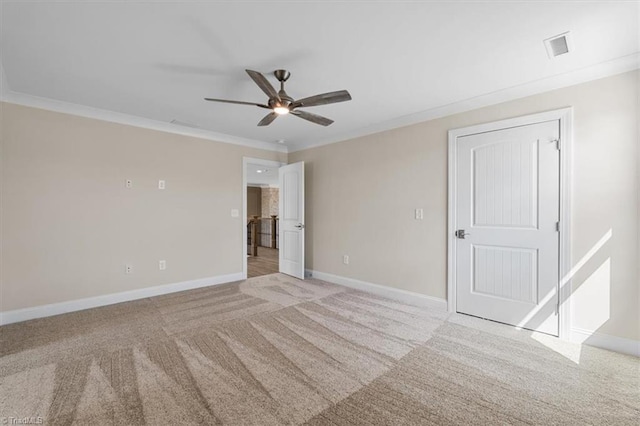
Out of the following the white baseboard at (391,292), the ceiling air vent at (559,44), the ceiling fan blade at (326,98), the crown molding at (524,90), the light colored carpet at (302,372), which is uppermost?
the ceiling air vent at (559,44)

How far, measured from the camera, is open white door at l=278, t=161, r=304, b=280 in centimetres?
493

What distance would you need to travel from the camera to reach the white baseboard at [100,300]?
3.03 metres

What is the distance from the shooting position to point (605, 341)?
2.42 meters

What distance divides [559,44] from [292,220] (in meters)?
4.07

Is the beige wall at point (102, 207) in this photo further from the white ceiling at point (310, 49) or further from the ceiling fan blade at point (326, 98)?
the ceiling fan blade at point (326, 98)

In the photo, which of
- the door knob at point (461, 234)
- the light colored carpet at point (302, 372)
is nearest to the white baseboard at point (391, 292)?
the light colored carpet at point (302, 372)

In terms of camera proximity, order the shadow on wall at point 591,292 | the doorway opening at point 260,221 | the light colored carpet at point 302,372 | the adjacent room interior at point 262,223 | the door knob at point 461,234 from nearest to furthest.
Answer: the light colored carpet at point 302,372
the shadow on wall at point 591,292
the door knob at point 461,234
the doorway opening at point 260,221
the adjacent room interior at point 262,223

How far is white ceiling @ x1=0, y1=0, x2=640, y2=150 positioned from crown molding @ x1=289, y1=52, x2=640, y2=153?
10 mm

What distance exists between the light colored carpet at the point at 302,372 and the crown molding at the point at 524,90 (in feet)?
7.83

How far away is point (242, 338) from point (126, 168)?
9.14ft

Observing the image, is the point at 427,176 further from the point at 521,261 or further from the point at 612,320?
the point at 612,320

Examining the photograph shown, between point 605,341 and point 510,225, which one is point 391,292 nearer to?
point 510,225

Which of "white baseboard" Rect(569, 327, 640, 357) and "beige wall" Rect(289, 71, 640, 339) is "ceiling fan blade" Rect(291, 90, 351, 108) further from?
"white baseboard" Rect(569, 327, 640, 357)

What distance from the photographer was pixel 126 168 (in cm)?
373
